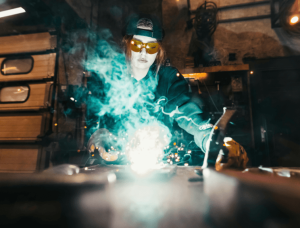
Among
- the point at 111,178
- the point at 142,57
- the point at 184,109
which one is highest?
the point at 142,57

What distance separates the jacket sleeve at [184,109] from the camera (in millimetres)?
964

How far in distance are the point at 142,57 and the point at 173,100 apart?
0.42 meters

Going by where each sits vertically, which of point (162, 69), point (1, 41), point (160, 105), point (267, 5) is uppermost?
point (267, 5)

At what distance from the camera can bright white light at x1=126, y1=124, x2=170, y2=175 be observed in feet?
3.24

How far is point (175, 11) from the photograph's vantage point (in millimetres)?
1464

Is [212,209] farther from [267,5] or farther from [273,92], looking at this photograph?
[267,5]

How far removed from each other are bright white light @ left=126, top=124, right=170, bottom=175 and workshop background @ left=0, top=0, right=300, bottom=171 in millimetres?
473

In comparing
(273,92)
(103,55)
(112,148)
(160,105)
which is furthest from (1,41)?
(273,92)

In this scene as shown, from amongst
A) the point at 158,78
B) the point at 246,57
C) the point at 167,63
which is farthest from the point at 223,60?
the point at 158,78

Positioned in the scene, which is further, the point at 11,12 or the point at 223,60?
the point at 223,60

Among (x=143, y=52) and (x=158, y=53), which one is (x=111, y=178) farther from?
(x=158, y=53)

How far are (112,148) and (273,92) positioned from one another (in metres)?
1.73

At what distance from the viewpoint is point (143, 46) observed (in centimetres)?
105

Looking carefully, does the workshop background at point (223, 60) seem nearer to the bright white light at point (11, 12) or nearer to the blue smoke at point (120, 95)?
the blue smoke at point (120, 95)
